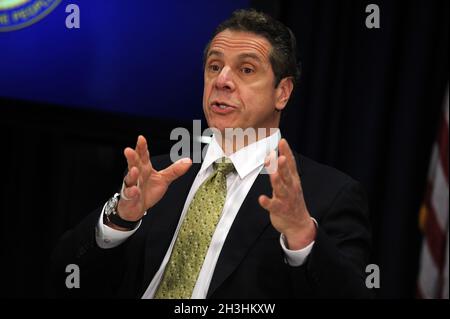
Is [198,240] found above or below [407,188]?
above

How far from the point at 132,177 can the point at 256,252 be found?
35 cm

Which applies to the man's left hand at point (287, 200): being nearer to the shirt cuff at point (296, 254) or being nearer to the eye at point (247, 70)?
the shirt cuff at point (296, 254)

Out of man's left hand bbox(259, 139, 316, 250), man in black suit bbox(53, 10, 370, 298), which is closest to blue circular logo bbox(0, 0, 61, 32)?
man in black suit bbox(53, 10, 370, 298)

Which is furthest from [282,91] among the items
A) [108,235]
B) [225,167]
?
[108,235]

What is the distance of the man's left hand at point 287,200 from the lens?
4.27ft

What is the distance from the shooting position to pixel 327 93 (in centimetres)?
282

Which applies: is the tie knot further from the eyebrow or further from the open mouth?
the eyebrow

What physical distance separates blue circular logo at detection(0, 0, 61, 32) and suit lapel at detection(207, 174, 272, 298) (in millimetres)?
999

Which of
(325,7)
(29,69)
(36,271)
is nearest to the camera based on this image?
(29,69)

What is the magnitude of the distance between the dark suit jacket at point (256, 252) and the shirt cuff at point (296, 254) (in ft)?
0.04
